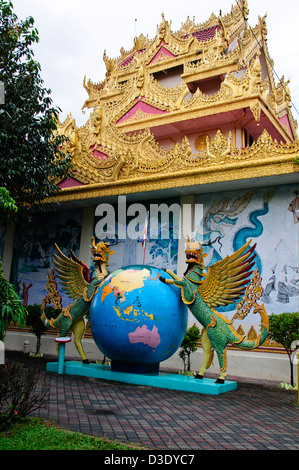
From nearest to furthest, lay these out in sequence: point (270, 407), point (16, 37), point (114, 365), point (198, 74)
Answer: point (270, 407)
point (114, 365)
point (16, 37)
point (198, 74)

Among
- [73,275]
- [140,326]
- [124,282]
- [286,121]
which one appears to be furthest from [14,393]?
[286,121]

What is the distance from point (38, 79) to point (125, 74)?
906cm

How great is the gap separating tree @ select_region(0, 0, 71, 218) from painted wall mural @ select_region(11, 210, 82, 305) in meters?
2.78

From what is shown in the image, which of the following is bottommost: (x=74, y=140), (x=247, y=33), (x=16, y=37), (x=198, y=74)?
(x=74, y=140)

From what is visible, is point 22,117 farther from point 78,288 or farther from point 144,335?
point 144,335

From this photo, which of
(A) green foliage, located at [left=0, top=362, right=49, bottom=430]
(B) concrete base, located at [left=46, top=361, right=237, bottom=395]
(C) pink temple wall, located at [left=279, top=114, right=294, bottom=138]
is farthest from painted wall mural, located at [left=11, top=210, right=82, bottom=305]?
(C) pink temple wall, located at [left=279, top=114, right=294, bottom=138]

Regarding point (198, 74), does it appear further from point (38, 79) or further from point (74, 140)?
point (38, 79)

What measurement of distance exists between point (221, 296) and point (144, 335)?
Answer: 1485 mm

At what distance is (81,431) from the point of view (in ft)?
12.7

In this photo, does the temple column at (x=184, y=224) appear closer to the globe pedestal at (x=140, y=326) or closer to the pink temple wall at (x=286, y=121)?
the globe pedestal at (x=140, y=326)

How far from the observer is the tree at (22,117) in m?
8.77

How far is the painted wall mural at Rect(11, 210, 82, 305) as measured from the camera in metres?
12.6

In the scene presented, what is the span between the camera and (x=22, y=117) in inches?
351

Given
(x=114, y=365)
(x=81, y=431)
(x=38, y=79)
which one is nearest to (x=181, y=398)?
(x=114, y=365)
